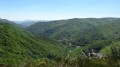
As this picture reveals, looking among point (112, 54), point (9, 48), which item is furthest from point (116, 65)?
point (9, 48)

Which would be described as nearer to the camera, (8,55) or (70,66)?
(70,66)

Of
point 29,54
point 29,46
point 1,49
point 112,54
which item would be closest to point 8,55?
point 1,49

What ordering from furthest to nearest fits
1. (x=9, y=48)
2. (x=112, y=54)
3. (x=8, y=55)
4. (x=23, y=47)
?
(x=23, y=47) < (x=9, y=48) < (x=8, y=55) < (x=112, y=54)

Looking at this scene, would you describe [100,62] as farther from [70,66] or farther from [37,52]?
[37,52]

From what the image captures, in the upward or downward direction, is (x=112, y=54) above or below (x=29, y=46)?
above

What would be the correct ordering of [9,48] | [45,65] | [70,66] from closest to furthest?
[70,66] < [45,65] < [9,48]

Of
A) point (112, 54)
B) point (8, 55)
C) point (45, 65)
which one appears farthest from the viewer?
point (8, 55)

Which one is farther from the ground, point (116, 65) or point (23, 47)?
point (116, 65)

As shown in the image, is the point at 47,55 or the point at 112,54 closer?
the point at 112,54

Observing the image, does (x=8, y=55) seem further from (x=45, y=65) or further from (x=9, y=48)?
(x=45, y=65)
